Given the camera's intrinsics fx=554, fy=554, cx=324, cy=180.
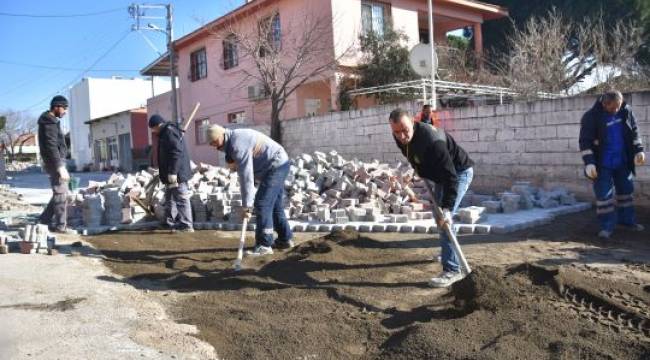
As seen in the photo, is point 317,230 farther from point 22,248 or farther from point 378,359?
point 378,359

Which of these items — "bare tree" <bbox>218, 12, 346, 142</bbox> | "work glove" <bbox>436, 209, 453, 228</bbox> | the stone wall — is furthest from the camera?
"bare tree" <bbox>218, 12, 346, 142</bbox>

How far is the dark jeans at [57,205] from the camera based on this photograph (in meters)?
7.49

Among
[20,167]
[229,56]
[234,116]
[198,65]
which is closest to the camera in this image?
[229,56]

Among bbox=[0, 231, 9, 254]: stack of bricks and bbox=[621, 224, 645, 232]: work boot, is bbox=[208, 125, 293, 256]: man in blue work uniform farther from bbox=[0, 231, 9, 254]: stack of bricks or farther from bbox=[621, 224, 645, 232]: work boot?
bbox=[621, 224, 645, 232]: work boot

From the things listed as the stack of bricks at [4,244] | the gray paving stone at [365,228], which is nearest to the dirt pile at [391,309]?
the gray paving stone at [365,228]

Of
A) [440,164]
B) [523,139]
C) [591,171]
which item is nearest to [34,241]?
[440,164]

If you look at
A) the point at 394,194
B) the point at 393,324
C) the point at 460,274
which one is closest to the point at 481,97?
the point at 394,194

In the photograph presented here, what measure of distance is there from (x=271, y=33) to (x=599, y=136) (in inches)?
511

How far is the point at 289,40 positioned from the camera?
17391 mm

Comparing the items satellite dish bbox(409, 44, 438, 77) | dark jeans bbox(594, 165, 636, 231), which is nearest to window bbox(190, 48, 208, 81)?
satellite dish bbox(409, 44, 438, 77)

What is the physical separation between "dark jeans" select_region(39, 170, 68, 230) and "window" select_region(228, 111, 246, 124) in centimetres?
1205

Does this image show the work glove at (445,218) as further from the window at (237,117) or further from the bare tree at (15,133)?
the bare tree at (15,133)

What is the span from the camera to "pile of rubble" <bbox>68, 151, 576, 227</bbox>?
7.79m

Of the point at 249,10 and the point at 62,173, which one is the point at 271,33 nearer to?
the point at 249,10
